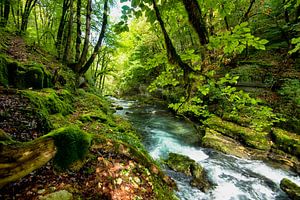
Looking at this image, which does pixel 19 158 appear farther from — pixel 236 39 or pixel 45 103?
pixel 45 103

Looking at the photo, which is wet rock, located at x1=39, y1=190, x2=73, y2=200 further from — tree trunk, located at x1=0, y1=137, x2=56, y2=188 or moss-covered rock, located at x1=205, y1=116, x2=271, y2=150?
moss-covered rock, located at x1=205, y1=116, x2=271, y2=150

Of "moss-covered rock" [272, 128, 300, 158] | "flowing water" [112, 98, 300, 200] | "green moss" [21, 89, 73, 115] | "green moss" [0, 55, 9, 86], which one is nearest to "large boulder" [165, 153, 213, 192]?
"flowing water" [112, 98, 300, 200]

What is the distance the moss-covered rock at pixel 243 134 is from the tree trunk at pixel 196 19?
6.58 metres

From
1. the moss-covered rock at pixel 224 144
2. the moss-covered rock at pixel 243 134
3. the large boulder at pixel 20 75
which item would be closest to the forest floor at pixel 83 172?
the large boulder at pixel 20 75

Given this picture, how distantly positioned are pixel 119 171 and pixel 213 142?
667 centimetres

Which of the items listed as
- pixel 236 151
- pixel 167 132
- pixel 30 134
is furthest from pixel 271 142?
pixel 30 134

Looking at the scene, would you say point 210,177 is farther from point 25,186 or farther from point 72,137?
point 25,186

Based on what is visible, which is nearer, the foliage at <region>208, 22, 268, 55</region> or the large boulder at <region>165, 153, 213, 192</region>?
the foliage at <region>208, 22, 268, 55</region>

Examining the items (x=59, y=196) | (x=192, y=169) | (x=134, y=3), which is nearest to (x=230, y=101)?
(x=134, y=3)

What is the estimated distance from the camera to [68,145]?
332 cm

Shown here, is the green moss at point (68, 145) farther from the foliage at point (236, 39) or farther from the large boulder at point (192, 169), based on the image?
the large boulder at point (192, 169)

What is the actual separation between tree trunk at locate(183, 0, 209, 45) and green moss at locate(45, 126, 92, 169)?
8.14 ft

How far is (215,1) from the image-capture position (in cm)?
266

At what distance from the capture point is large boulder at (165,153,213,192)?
6090 millimetres
